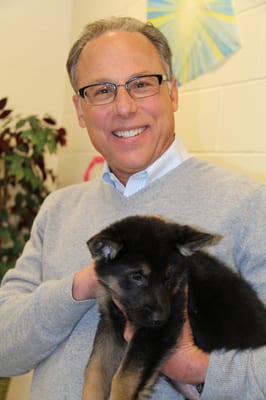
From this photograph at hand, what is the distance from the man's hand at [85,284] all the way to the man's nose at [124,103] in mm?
619

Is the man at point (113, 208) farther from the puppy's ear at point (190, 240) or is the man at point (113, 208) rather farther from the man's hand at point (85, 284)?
the puppy's ear at point (190, 240)

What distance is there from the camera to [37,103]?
3590mm

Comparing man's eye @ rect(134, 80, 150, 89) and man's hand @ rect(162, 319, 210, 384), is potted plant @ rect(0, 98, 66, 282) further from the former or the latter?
man's hand @ rect(162, 319, 210, 384)

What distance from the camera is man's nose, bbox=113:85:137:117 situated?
168 centimetres

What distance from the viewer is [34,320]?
1.52 m

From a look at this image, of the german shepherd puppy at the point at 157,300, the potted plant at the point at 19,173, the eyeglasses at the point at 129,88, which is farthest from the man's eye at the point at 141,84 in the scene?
the potted plant at the point at 19,173

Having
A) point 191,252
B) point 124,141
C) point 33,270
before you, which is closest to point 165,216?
point 191,252

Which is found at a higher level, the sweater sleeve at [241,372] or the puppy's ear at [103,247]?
the puppy's ear at [103,247]

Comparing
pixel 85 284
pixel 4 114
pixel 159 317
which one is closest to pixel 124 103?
pixel 85 284

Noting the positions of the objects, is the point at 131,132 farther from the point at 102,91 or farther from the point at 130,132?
the point at 102,91

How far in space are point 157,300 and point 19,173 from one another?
1.99 metres

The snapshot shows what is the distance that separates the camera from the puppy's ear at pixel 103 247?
1.29m

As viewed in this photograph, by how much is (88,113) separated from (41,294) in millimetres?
780

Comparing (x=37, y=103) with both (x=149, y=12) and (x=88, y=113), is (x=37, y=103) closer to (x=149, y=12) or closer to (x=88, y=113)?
(x=149, y=12)
